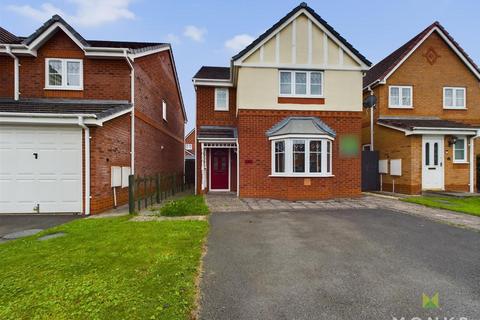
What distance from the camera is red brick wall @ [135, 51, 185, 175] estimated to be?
1236 centimetres

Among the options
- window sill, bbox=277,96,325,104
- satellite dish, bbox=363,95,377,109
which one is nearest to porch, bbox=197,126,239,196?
window sill, bbox=277,96,325,104

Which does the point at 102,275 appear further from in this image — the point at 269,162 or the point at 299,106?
the point at 299,106

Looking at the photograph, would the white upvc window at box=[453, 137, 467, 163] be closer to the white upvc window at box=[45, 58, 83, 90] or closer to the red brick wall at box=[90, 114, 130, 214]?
the red brick wall at box=[90, 114, 130, 214]

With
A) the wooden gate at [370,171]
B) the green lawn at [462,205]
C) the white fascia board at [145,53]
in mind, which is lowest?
the green lawn at [462,205]

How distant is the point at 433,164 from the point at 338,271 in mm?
12954

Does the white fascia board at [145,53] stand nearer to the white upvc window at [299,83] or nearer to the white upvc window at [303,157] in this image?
the white upvc window at [299,83]

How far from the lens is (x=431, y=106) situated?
1556cm

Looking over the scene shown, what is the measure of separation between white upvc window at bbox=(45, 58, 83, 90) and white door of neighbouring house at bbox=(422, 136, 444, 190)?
17211 mm

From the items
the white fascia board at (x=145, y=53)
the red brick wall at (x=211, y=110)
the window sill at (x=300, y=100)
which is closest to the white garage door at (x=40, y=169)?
the white fascia board at (x=145, y=53)

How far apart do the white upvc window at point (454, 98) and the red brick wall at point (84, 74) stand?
1846 cm

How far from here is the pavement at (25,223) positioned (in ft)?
21.2

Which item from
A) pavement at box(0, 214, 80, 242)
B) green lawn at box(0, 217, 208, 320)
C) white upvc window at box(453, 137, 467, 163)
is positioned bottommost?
pavement at box(0, 214, 80, 242)

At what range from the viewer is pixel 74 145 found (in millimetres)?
8836

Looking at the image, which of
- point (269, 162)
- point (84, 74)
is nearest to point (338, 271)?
point (269, 162)
